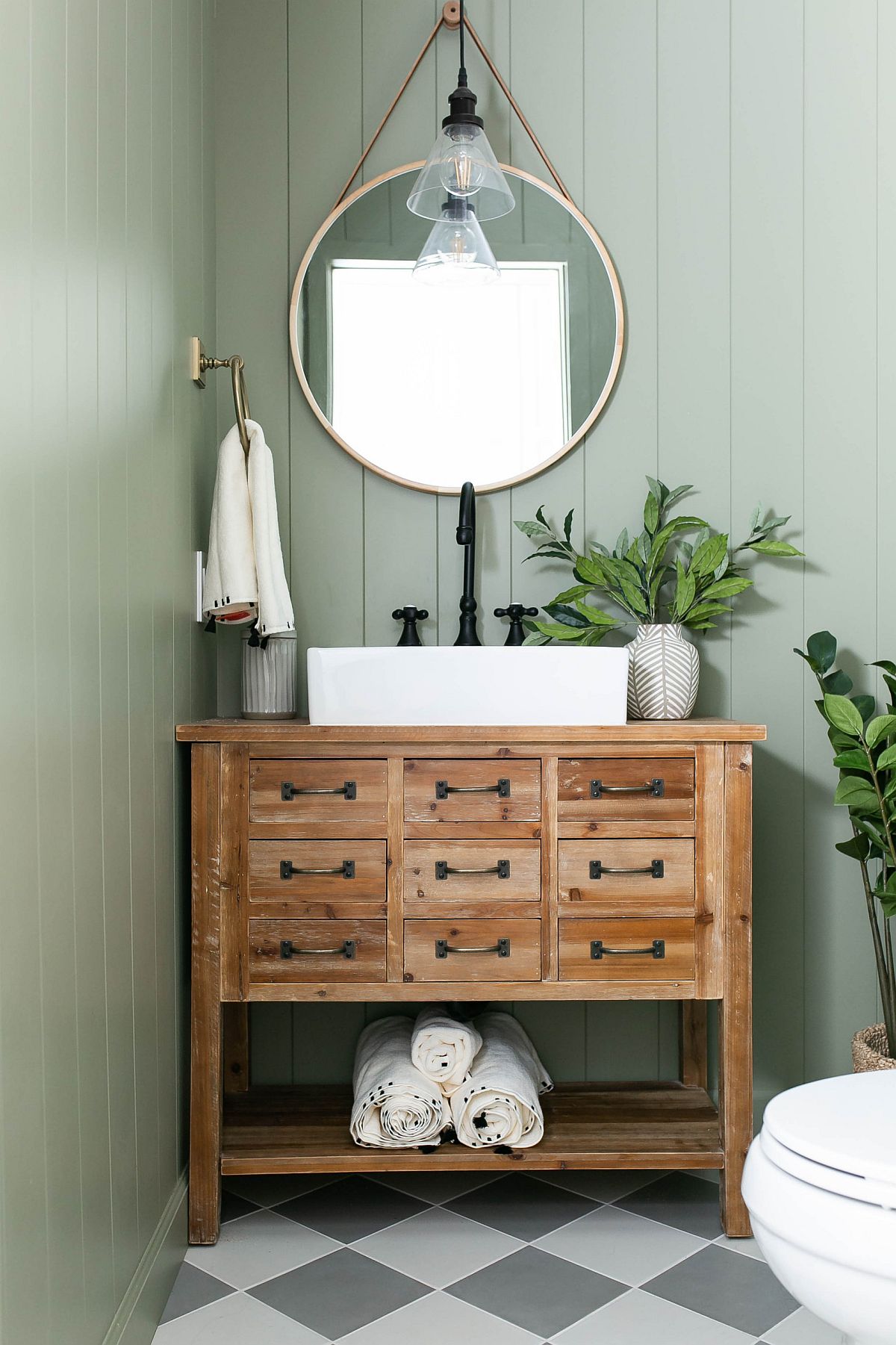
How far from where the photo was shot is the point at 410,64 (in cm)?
217

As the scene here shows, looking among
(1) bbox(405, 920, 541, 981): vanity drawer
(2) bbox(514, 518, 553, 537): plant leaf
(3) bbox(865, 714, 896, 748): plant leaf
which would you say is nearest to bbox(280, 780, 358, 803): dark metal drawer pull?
(1) bbox(405, 920, 541, 981): vanity drawer

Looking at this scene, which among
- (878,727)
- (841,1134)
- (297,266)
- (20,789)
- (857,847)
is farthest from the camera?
(297,266)

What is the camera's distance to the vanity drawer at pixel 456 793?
175 centimetres

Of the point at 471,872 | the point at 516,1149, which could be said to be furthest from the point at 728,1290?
the point at 471,872

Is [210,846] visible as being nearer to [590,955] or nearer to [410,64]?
[590,955]

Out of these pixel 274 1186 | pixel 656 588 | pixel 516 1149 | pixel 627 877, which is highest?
pixel 656 588

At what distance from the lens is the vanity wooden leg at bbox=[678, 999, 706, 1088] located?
2.13 m

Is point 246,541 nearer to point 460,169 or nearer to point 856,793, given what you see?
point 460,169

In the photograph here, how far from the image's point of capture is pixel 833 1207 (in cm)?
112

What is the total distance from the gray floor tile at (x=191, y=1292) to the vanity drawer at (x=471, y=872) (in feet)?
2.19

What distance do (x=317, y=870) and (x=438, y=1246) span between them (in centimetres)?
66

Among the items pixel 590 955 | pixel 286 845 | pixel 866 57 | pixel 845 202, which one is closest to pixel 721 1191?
pixel 590 955

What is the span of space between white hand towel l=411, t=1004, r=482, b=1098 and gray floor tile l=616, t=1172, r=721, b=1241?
42 centimetres

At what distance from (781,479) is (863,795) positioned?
69 centimetres
